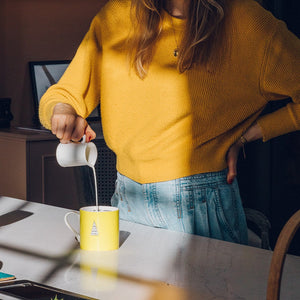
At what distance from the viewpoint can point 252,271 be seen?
1.13 meters

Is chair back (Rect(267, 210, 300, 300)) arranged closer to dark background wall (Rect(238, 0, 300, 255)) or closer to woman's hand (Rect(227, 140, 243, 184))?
woman's hand (Rect(227, 140, 243, 184))

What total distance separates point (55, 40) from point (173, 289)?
301 centimetres

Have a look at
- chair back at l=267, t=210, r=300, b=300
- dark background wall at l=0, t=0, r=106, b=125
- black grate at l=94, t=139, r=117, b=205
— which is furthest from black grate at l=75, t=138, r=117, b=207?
chair back at l=267, t=210, r=300, b=300

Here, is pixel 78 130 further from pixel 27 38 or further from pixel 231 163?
pixel 27 38

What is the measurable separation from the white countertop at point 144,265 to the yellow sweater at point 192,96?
0.26m

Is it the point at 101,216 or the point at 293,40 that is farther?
the point at 293,40

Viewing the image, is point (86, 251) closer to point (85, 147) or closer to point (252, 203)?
point (85, 147)

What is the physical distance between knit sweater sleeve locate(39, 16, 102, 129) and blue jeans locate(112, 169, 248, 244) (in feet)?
1.05

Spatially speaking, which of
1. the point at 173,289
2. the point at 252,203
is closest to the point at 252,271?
the point at 173,289

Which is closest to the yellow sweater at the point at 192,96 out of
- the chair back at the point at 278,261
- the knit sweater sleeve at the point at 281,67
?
the knit sweater sleeve at the point at 281,67

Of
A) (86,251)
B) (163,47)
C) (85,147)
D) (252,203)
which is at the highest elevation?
(163,47)

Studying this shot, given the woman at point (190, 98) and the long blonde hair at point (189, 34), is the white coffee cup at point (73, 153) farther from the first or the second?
the long blonde hair at point (189, 34)

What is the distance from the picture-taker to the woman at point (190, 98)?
158 centimetres

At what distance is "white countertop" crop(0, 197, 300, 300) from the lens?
103cm
